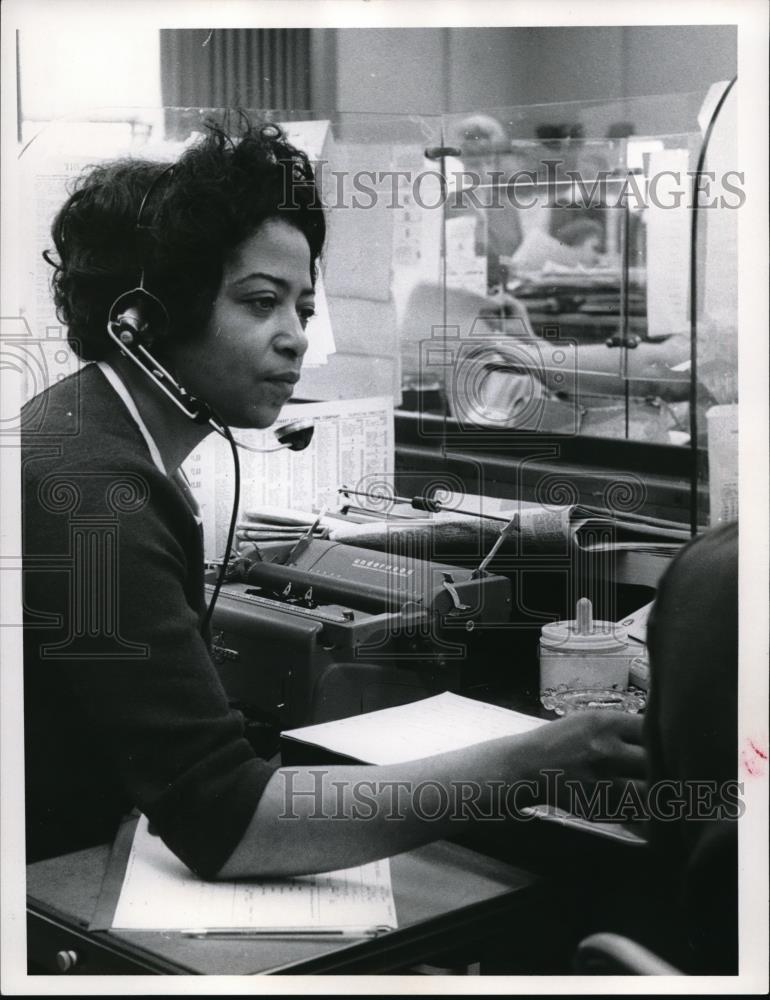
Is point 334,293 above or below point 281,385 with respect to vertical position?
above

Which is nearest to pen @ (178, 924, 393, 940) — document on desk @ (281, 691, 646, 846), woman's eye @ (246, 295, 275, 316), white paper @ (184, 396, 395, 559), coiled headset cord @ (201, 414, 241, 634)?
document on desk @ (281, 691, 646, 846)

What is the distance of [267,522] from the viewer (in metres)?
1.68

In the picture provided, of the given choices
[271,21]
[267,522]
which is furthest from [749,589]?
[271,21]

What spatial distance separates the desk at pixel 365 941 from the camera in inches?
53.2

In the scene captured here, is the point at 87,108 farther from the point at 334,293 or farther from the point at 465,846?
the point at 465,846

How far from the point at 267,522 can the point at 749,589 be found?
26.3 inches

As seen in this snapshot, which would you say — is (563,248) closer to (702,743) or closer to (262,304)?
(262,304)

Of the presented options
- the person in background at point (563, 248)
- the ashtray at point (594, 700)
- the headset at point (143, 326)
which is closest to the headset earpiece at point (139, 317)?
the headset at point (143, 326)

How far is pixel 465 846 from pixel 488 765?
0.11 m

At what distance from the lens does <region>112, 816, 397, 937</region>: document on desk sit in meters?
1.38

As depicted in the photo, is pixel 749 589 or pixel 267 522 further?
pixel 267 522

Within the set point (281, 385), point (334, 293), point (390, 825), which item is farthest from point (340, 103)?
point (390, 825)

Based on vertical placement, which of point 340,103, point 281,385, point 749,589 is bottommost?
point 749,589

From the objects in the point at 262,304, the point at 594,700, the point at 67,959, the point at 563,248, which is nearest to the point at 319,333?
the point at 262,304
